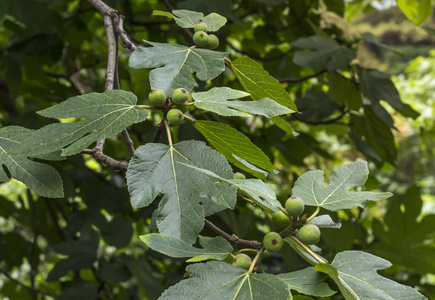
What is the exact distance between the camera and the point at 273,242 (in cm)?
66

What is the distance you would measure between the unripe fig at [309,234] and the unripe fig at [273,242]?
33mm

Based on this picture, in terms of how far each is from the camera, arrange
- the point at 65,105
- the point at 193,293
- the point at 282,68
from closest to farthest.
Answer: the point at 193,293, the point at 65,105, the point at 282,68

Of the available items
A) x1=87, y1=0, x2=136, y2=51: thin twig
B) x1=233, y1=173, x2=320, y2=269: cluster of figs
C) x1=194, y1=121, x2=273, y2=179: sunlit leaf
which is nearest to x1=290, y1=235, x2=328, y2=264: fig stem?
x1=233, y1=173, x2=320, y2=269: cluster of figs

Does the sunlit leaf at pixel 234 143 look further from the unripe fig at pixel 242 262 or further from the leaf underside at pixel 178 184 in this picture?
the unripe fig at pixel 242 262

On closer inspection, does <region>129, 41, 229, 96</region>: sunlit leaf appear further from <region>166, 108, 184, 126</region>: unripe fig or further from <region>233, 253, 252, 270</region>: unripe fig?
<region>233, 253, 252, 270</region>: unripe fig

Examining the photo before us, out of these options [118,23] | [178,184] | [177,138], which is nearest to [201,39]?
[118,23]

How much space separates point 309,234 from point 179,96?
289 millimetres

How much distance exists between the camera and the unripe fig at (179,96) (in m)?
0.71

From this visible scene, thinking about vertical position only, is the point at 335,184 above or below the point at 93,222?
above

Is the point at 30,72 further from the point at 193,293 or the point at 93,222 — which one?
the point at 193,293

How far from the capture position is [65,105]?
695 millimetres

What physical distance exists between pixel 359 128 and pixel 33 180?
3.99 ft

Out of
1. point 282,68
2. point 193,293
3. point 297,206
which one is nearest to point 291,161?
point 282,68

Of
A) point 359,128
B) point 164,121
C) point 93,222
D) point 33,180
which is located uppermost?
point 164,121
